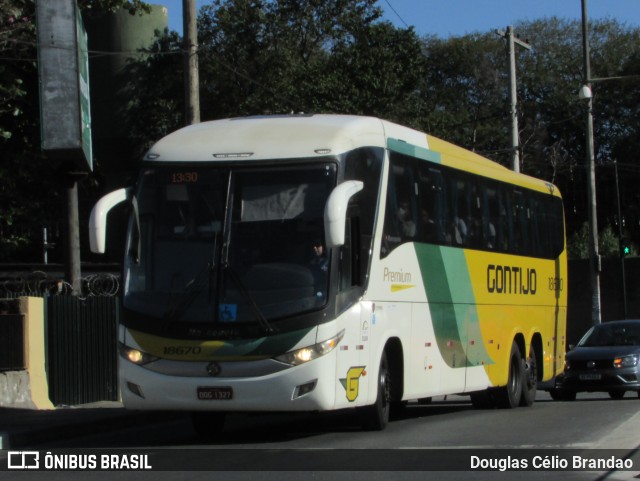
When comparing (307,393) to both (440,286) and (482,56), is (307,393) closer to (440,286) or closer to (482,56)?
(440,286)

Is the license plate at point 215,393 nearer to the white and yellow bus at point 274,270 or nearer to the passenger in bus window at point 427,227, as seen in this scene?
the white and yellow bus at point 274,270

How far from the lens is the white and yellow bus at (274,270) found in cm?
1155

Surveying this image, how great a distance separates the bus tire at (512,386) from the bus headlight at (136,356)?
817 cm

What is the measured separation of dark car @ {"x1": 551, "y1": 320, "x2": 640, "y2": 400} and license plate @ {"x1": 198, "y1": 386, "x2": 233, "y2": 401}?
35.9 ft

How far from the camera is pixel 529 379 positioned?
19406 millimetres

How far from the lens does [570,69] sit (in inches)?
2598

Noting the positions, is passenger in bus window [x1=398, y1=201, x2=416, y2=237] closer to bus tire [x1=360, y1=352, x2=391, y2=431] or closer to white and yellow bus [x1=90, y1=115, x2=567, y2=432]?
white and yellow bus [x1=90, y1=115, x2=567, y2=432]

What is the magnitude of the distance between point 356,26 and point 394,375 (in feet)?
111

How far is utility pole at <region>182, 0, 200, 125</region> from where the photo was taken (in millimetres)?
19188

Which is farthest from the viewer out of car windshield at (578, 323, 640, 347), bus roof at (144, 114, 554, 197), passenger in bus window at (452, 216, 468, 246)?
car windshield at (578, 323, 640, 347)

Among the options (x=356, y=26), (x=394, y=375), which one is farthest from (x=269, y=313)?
(x=356, y=26)

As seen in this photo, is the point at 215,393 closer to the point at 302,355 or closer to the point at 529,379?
the point at 302,355

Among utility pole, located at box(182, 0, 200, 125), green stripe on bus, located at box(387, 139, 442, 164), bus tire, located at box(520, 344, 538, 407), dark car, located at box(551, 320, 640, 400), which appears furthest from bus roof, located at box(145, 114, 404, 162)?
dark car, located at box(551, 320, 640, 400)

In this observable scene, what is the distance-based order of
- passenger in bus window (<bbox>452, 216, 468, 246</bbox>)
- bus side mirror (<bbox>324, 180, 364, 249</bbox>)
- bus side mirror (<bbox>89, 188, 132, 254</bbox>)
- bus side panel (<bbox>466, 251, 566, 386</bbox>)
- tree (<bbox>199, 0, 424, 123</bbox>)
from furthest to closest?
tree (<bbox>199, 0, 424, 123</bbox>) → bus side panel (<bbox>466, 251, 566, 386</bbox>) → passenger in bus window (<bbox>452, 216, 468, 246</bbox>) → bus side mirror (<bbox>89, 188, 132, 254</bbox>) → bus side mirror (<bbox>324, 180, 364, 249</bbox>)
